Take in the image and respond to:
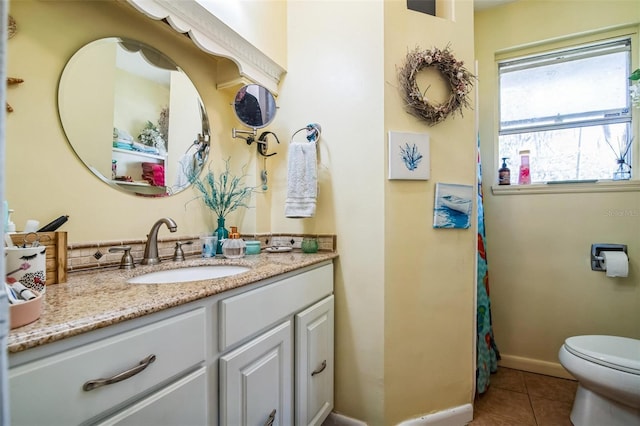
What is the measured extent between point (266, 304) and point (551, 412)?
5.77ft

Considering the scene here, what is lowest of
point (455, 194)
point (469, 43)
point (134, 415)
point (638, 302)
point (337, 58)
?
point (638, 302)

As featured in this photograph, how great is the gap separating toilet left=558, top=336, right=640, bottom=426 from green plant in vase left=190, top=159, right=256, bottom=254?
1.82 metres

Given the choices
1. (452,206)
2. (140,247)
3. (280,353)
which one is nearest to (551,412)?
(452,206)

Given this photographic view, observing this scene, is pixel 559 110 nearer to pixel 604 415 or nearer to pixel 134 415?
pixel 604 415

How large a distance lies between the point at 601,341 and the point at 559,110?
4.87ft

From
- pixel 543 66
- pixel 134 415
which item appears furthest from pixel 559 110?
pixel 134 415

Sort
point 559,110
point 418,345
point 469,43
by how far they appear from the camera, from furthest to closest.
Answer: point 559,110 → point 469,43 → point 418,345

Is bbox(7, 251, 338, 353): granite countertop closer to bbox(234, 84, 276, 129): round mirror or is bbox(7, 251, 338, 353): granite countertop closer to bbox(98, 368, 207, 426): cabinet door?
bbox(98, 368, 207, 426): cabinet door

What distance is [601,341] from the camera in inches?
58.4

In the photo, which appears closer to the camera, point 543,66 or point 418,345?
point 418,345

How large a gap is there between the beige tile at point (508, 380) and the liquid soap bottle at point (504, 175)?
1311mm

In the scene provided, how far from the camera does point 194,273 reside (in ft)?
3.89

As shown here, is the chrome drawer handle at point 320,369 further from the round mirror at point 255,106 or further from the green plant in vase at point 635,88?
the green plant in vase at point 635,88

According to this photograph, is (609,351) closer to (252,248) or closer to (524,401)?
(524,401)
